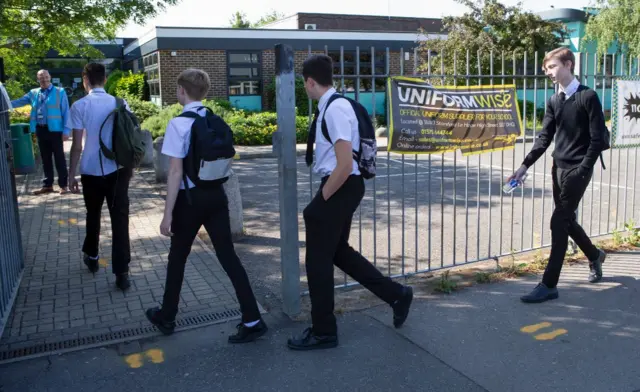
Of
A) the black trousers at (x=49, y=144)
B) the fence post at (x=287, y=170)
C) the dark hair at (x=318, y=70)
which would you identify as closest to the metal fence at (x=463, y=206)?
the fence post at (x=287, y=170)

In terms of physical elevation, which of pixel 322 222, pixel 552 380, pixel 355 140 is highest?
pixel 355 140

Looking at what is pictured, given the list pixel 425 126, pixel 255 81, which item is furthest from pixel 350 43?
pixel 425 126

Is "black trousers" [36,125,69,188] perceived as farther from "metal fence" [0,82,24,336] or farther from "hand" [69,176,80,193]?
"hand" [69,176,80,193]

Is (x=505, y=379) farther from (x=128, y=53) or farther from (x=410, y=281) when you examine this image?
(x=128, y=53)

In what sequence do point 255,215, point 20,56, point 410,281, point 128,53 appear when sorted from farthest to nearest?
1. point 128,53
2. point 20,56
3. point 255,215
4. point 410,281

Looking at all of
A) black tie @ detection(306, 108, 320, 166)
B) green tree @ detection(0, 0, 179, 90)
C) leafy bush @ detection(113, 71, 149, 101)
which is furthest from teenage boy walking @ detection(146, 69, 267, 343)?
leafy bush @ detection(113, 71, 149, 101)

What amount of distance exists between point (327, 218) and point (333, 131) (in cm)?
57

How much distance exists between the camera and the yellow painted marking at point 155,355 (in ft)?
12.9

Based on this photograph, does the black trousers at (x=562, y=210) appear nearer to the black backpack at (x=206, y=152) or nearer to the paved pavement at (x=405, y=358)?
the paved pavement at (x=405, y=358)

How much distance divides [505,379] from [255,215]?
5.59 metres

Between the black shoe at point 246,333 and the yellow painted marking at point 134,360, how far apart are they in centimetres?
61

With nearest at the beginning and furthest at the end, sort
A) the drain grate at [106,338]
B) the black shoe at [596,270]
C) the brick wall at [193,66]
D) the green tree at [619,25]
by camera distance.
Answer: the drain grate at [106,338] → the black shoe at [596,270] → the green tree at [619,25] → the brick wall at [193,66]

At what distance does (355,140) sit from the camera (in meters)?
3.83

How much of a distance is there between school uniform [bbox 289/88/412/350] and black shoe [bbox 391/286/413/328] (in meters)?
0.51
